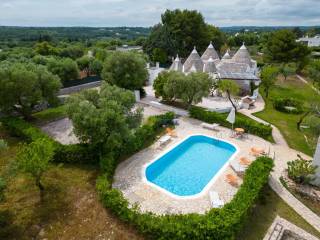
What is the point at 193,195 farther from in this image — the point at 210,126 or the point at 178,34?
the point at 178,34

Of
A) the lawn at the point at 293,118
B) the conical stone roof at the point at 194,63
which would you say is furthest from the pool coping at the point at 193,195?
the conical stone roof at the point at 194,63

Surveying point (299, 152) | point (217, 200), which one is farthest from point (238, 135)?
point (217, 200)

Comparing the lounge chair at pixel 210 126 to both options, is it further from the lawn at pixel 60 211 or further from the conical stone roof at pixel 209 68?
the conical stone roof at pixel 209 68

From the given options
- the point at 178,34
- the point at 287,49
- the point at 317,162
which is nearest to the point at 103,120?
the point at 317,162

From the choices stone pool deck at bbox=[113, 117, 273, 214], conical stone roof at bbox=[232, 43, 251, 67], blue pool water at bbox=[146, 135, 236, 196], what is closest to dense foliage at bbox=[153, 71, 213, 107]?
blue pool water at bbox=[146, 135, 236, 196]

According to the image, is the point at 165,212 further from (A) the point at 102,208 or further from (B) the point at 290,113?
(B) the point at 290,113
